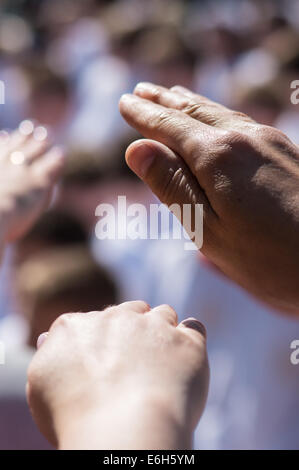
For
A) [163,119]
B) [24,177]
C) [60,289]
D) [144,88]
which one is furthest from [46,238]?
[163,119]

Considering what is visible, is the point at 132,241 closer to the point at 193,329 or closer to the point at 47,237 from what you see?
the point at 47,237

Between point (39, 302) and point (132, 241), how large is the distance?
688 millimetres

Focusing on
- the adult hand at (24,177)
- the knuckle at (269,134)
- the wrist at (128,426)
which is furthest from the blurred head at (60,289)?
the wrist at (128,426)

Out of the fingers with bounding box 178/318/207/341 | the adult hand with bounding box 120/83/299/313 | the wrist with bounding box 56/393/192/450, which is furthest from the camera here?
the adult hand with bounding box 120/83/299/313

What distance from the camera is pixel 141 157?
978 millimetres

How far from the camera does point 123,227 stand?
7.67 ft

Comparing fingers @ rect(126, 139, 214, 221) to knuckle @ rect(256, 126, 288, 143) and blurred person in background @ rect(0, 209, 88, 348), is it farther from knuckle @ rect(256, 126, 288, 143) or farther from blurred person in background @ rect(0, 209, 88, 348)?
blurred person in background @ rect(0, 209, 88, 348)

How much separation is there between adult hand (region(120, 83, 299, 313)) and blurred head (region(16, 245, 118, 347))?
2.46 ft

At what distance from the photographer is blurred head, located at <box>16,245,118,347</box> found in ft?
5.58

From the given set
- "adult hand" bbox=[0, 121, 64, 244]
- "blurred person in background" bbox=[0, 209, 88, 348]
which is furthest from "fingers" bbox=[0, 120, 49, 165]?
"blurred person in background" bbox=[0, 209, 88, 348]

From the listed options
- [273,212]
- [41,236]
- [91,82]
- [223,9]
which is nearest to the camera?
[273,212]

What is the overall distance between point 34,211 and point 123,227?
1.15 metres

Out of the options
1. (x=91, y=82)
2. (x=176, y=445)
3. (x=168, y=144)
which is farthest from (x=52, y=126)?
(x=176, y=445)

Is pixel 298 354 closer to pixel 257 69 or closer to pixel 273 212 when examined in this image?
pixel 273 212
